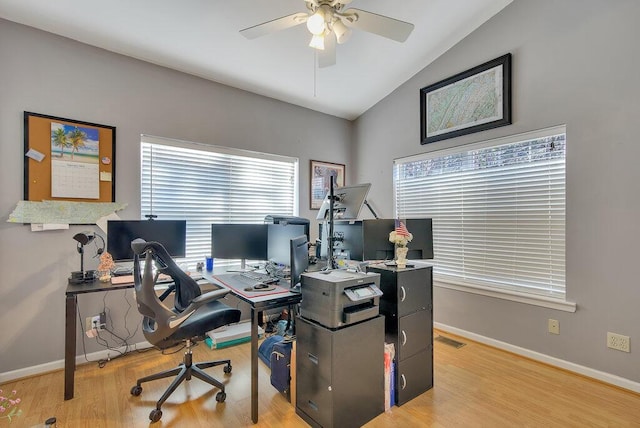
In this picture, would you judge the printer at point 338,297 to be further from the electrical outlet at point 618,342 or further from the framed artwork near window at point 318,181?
the framed artwork near window at point 318,181

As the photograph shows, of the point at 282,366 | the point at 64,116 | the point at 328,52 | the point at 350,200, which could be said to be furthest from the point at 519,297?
the point at 64,116

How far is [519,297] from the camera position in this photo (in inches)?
113

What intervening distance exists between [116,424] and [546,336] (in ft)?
11.1

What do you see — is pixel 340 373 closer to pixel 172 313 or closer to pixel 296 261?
pixel 296 261

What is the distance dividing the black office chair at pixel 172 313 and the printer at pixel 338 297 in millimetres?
681

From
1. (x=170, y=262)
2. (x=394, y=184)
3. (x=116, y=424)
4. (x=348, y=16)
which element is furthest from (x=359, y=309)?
(x=394, y=184)

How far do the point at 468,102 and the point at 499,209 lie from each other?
116 centimetres

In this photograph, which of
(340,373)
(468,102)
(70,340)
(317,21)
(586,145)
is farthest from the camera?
(468,102)

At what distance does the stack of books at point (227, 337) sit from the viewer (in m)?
3.01

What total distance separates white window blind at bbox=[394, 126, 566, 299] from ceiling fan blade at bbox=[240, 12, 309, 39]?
218 centimetres

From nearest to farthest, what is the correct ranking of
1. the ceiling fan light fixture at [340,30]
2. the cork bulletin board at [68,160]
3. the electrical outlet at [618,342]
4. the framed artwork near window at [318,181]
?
the ceiling fan light fixture at [340,30], the electrical outlet at [618,342], the cork bulletin board at [68,160], the framed artwork near window at [318,181]

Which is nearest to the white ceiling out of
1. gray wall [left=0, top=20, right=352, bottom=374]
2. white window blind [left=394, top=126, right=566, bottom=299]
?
gray wall [left=0, top=20, right=352, bottom=374]

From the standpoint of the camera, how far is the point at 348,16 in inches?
78.0

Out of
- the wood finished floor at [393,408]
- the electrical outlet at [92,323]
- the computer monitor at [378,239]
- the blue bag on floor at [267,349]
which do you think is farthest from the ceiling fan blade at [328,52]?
the electrical outlet at [92,323]
